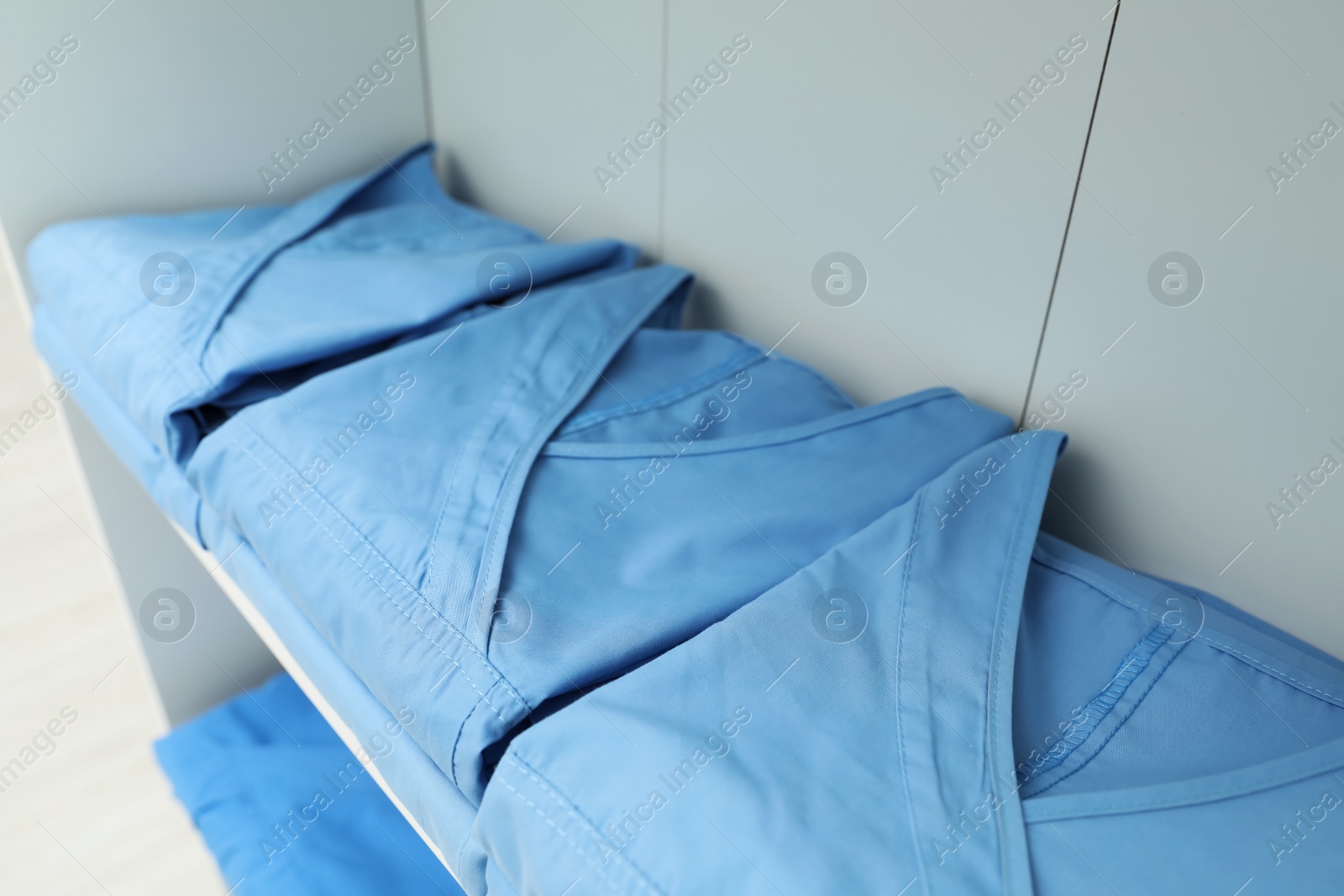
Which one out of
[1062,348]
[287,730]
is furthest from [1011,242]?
[287,730]

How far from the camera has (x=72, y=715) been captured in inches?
45.8

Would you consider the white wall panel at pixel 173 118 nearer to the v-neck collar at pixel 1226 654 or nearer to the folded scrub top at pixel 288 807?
the folded scrub top at pixel 288 807

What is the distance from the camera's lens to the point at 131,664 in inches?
49.5

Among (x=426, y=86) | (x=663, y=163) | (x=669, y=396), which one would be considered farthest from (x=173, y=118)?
(x=669, y=396)

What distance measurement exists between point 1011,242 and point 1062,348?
0.08 m

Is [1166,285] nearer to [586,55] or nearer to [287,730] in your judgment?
[586,55]

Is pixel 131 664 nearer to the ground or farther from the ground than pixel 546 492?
farther from the ground

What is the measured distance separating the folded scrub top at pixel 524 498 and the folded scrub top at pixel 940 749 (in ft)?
0.15
